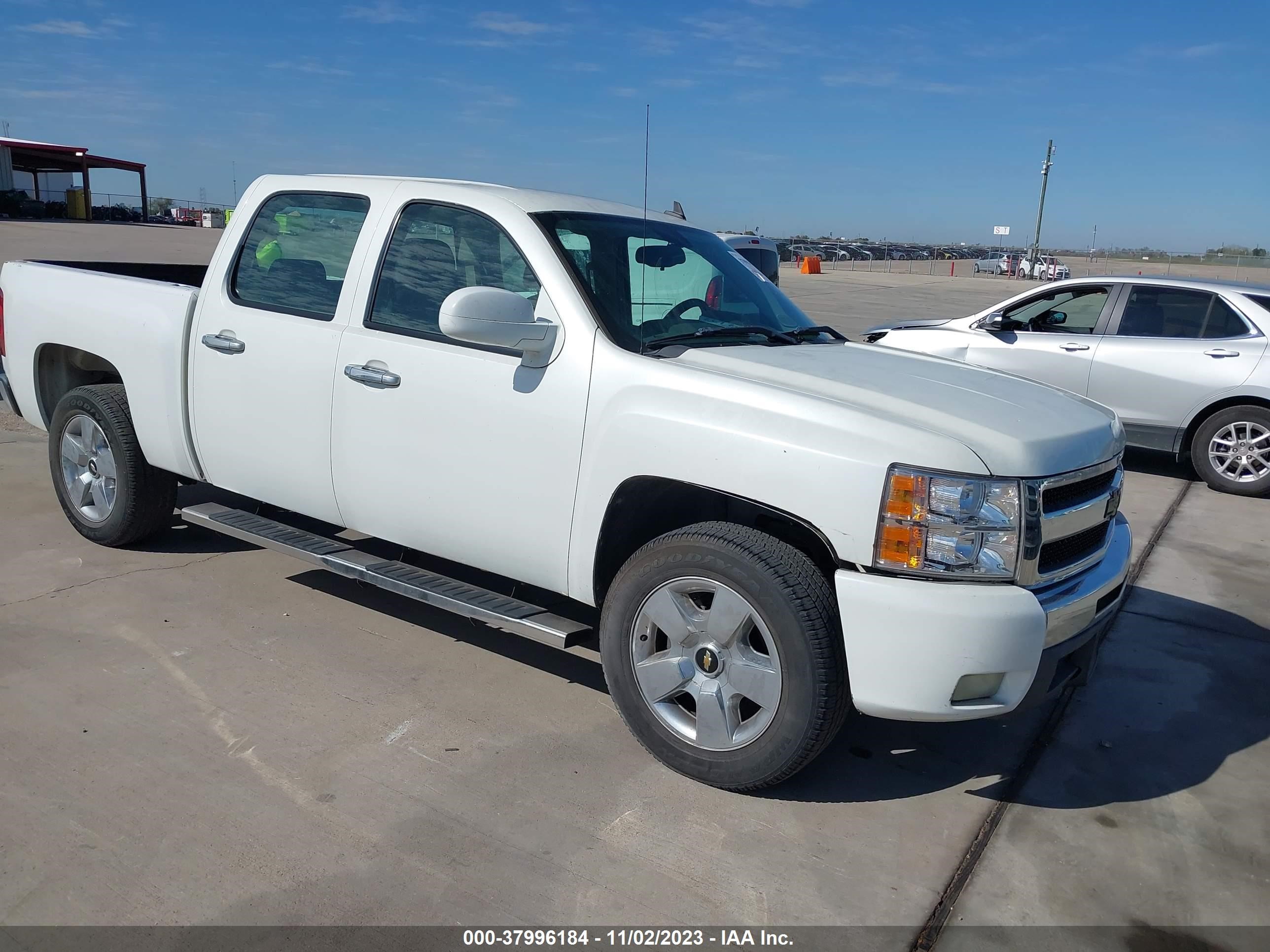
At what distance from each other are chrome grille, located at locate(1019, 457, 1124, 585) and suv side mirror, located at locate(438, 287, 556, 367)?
67.5 inches

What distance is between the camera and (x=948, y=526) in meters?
3.08

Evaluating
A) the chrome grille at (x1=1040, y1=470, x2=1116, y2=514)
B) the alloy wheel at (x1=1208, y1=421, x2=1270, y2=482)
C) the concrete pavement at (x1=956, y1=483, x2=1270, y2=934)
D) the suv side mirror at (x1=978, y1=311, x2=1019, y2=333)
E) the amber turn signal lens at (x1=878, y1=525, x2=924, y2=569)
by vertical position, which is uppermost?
the suv side mirror at (x1=978, y1=311, x2=1019, y2=333)

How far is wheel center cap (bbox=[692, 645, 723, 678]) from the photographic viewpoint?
3.43 metres

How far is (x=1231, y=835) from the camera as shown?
3428 mm

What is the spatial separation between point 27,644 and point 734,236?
11.1 metres

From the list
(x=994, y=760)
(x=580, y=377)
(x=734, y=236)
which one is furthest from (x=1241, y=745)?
(x=734, y=236)

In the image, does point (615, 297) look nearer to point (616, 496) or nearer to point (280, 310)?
point (616, 496)

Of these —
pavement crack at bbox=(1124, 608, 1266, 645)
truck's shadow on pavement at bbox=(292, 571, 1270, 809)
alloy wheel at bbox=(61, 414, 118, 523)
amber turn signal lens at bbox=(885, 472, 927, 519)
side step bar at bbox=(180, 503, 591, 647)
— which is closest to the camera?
amber turn signal lens at bbox=(885, 472, 927, 519)

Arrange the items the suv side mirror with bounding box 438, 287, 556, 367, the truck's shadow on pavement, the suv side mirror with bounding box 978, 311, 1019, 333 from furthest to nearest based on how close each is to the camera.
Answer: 1. the suv side mirror with bounding box 978, 311, 1019, 333
2. the truck's shadow on pavement
3. the suv side mirror with bounding box 438, 287, 556, 367

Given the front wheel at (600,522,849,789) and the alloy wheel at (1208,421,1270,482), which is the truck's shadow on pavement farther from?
Answer: the alloy wheel at (1208,421,1270,482)

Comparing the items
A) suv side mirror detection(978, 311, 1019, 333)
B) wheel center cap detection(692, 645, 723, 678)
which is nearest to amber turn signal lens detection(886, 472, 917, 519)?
wheel center cap detection(692, 645, 723, 678)

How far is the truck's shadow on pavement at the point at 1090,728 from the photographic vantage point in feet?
12.1

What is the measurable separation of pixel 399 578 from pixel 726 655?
1490 millimetres

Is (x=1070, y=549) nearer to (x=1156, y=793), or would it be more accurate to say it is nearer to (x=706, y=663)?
(x=1156, y=793)
